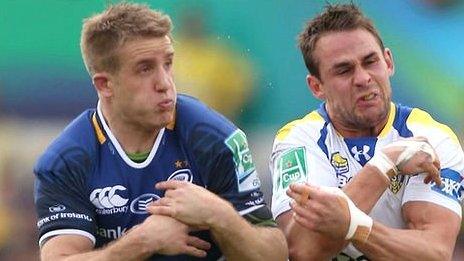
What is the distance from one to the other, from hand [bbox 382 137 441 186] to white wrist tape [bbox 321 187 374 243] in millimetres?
244

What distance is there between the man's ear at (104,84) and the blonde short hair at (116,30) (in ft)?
0.07

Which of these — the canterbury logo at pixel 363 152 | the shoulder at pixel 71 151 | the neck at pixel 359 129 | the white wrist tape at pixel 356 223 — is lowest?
the white wrist tape at pixel 356 223

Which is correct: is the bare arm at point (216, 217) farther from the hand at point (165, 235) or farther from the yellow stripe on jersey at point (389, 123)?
the yellow stripe on jersey at point (389, 123)

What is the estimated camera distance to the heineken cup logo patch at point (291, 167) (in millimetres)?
4168

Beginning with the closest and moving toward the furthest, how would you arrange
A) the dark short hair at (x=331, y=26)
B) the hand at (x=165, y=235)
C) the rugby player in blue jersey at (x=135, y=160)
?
1. the hand at (x=165, y=235)
2. the rugby player in blue jersey at (x=135, y=160)
3. the dark short hair at (x=331, y=26)

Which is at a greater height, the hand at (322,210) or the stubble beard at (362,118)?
the stubble beard at (362,118)

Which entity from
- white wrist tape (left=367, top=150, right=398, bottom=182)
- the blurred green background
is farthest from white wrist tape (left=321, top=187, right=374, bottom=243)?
the blurred green background

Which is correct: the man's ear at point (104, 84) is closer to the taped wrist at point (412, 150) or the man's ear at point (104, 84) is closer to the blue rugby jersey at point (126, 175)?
Result: the blue rugby jersey at point (126, 175)

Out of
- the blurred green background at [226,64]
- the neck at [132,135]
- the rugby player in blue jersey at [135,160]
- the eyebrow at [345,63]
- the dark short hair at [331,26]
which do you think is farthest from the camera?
the blurred green background at [226,64]

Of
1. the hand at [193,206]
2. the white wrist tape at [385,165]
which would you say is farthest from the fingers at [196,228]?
the white wrist tape at [385,165]

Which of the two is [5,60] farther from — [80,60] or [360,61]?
[360,61]

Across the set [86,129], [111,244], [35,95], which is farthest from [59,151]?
[35,95]

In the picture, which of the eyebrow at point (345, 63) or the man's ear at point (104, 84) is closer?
the man's ear at point (104, 84)

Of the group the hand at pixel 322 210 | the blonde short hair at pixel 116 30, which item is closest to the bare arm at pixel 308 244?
the hand at pixel 322 210
